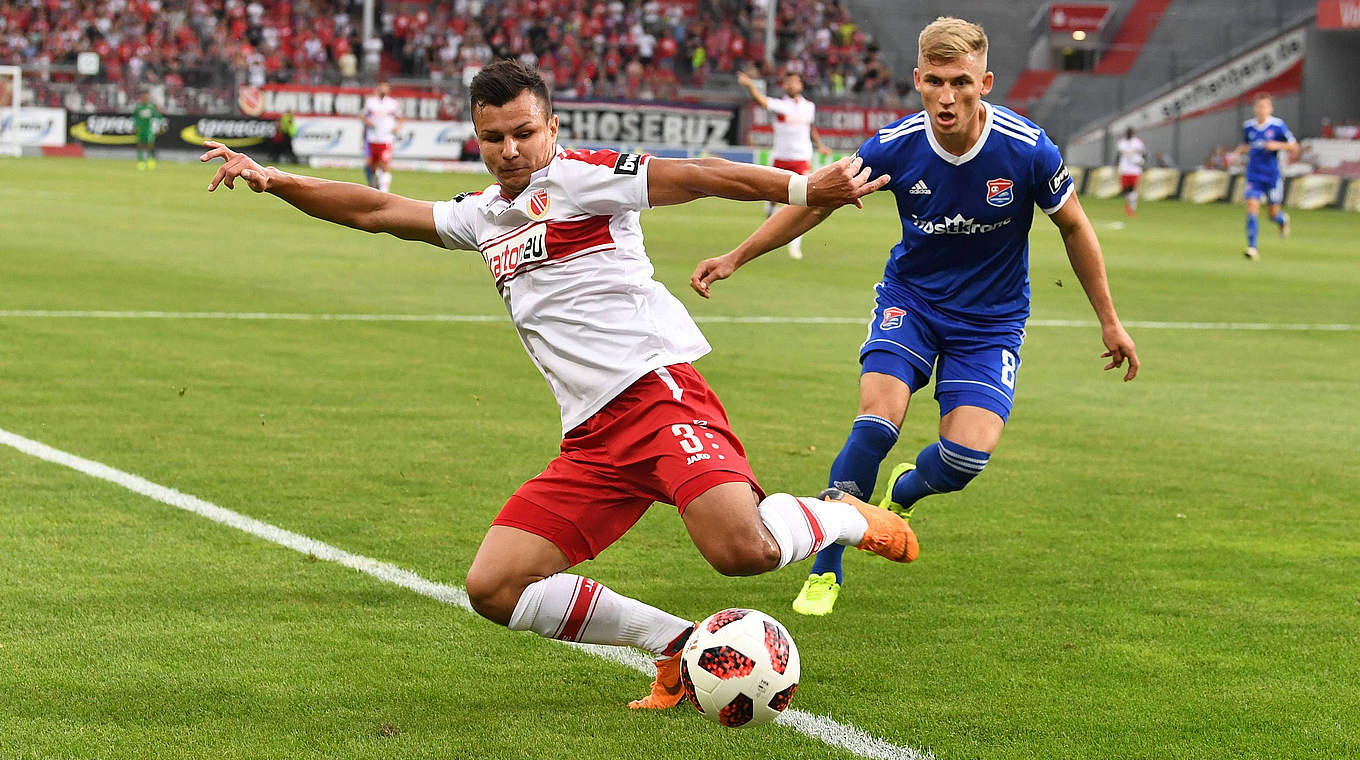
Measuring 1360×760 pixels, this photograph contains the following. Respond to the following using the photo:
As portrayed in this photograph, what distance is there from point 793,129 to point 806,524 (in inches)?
729

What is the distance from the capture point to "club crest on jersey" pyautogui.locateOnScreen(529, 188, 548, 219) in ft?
15.0

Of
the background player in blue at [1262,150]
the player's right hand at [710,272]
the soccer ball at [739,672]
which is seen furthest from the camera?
the background player in blue at [1262,150]

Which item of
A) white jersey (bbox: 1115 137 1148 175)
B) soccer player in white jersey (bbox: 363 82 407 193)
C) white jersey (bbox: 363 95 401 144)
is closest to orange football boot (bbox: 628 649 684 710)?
soccer player in white jersey (bbox: 363 82 407 193)

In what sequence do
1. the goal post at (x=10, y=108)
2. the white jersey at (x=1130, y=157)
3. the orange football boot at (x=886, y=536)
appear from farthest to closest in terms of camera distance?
the goal post at (x=10, y=108), the white jersey at (x=1130, y=157), the orange football boot at (x=886, y=536)

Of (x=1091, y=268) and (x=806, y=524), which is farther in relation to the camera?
(x=1091, y=268)

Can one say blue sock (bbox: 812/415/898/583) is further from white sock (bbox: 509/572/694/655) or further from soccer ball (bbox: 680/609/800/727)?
soccer ball (bbox: 680/609/800/727)

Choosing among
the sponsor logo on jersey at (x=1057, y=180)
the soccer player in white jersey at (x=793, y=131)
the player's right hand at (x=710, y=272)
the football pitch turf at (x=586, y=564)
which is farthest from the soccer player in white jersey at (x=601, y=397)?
the soccer player in white jersey at (x=793, y=131)

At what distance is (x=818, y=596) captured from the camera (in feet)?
18.2

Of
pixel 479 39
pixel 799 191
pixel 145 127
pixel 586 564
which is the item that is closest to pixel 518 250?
pixel 799 191

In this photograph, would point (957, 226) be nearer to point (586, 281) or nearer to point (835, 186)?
point (835, 186)

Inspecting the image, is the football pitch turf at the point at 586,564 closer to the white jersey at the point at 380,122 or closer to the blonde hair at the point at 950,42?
the blonde hair at the point at 950,42

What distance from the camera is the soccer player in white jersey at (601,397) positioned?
4.41 metres

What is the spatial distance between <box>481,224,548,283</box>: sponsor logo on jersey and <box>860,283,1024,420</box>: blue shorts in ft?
5.65

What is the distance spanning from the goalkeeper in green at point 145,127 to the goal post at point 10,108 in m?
3.22
